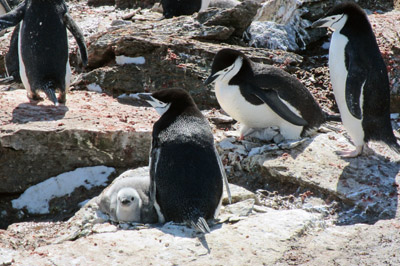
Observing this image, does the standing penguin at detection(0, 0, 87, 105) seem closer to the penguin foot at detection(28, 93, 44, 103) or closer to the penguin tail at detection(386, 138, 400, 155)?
the penguin foot at detection(28, 93, 44, 103)

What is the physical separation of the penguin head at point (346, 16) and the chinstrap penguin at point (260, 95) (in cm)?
65

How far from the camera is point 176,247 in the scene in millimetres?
3377

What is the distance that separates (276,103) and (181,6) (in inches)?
157

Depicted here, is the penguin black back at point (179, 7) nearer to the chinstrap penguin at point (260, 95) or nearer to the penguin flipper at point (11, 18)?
the penguin flipper at point (11, 18)

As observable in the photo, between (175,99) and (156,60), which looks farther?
(156,60)

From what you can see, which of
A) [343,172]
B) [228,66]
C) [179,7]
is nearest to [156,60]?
[228,66]

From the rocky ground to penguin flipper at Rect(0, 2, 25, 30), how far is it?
71cm

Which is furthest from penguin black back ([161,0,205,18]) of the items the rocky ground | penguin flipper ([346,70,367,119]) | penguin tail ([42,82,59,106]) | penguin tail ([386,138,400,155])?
penguin tail ([386,138,400,155])

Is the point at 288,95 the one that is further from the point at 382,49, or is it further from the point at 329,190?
the point at 382,49

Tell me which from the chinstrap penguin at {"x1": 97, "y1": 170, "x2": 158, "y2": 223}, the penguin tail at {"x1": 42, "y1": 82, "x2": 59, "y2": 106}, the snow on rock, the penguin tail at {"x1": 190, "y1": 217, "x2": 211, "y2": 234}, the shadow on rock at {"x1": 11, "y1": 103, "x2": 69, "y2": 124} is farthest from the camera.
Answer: the snow on rock

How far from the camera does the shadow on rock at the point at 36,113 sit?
16.6 ft

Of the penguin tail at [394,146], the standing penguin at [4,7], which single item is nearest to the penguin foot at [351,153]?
the penguin tail at [394,146]

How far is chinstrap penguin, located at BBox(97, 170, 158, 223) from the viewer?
12.6 feet

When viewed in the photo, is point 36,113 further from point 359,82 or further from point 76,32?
point 359,82
